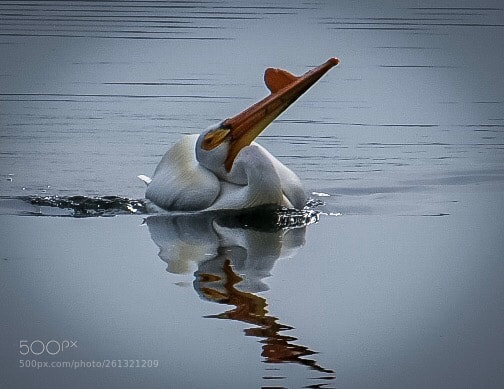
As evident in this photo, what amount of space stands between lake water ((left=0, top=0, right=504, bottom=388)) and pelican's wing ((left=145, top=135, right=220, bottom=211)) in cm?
12

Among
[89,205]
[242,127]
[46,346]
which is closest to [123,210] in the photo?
[89,205]

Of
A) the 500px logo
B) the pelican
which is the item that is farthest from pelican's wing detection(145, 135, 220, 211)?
the 500px logo

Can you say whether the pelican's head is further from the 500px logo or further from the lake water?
the 500px logo

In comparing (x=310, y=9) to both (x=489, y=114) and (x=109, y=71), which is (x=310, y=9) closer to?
(x=109, y=71)

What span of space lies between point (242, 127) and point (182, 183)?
16.1 inches

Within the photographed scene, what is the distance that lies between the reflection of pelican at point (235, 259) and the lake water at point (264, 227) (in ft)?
0.04

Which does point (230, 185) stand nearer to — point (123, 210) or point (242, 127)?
point (242, 127)

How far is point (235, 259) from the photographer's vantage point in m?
6.23

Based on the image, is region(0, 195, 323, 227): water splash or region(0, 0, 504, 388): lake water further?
region(0, 195, 323, 227): water splash

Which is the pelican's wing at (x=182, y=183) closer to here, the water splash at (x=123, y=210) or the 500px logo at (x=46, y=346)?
the water splash at (x=123, y=210)

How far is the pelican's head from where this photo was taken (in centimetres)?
711

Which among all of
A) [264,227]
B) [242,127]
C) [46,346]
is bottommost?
[46,346]

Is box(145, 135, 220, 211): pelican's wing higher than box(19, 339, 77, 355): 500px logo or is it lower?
higher

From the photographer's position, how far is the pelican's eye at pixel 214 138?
7.12 m
